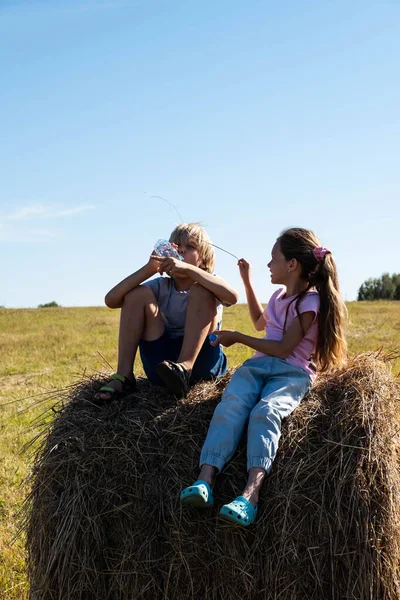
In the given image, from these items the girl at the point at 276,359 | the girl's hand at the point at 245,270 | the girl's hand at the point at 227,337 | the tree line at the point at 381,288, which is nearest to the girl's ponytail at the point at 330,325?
the girl at the point at 276,359

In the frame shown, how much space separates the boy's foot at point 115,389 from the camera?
4.48 m

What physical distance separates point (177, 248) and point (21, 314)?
20.5m

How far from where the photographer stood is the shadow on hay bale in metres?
3.63

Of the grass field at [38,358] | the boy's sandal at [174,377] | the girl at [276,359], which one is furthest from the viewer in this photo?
the grass field at [38,358]

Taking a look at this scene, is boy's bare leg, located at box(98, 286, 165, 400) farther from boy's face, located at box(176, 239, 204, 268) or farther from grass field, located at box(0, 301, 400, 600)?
boy's face, located at box(176, 239, 204, 268)

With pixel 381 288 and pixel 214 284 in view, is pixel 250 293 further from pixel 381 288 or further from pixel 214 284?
pixel 381 288

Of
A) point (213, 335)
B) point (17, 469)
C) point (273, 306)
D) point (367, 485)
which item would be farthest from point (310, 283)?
point (17, 469)

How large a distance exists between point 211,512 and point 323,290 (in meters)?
1.58

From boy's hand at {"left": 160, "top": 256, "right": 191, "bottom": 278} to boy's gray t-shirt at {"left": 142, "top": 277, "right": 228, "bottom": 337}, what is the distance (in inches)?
10.3

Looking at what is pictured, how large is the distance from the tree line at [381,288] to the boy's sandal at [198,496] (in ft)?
99.2

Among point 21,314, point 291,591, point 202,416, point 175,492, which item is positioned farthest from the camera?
point 21,314

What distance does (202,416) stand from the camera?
420 cm

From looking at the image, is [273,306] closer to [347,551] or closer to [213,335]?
[213,335]

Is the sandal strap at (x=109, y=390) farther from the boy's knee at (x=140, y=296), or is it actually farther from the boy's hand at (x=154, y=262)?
the boy's hand at (x=154, y=262)
